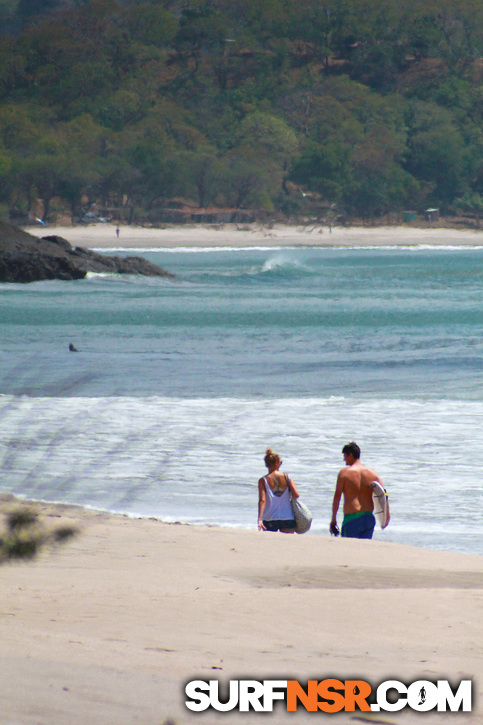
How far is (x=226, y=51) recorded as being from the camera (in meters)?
142

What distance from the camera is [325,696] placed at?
279cm

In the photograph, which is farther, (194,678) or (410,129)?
(410,129)

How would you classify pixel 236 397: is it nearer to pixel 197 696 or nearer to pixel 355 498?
pixel 355 498

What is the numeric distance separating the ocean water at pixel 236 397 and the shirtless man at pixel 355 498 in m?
0.58

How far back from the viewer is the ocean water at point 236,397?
96.3 inches

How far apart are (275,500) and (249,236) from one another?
7722 centimetres

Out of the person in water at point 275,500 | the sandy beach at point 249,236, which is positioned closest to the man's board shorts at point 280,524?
the person in water at point 275,500

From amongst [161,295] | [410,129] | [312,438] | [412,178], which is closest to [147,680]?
[312,438]

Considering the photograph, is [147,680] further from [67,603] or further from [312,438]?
[312,438]

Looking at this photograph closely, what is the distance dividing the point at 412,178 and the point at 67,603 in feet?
350

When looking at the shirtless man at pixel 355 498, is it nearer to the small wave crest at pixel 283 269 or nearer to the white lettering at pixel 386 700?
the white lettering at pixel 386 700

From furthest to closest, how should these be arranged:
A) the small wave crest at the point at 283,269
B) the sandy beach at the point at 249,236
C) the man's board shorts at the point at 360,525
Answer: the sandy beach at the point at 249,236
the small wave crest at the point at 283,269
the man's board shorts at the point at 360,525

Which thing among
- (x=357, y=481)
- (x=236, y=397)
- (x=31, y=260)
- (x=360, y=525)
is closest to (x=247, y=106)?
(x=31, y=260)

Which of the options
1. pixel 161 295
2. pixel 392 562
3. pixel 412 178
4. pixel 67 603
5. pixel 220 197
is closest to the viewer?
pixel 67 603
